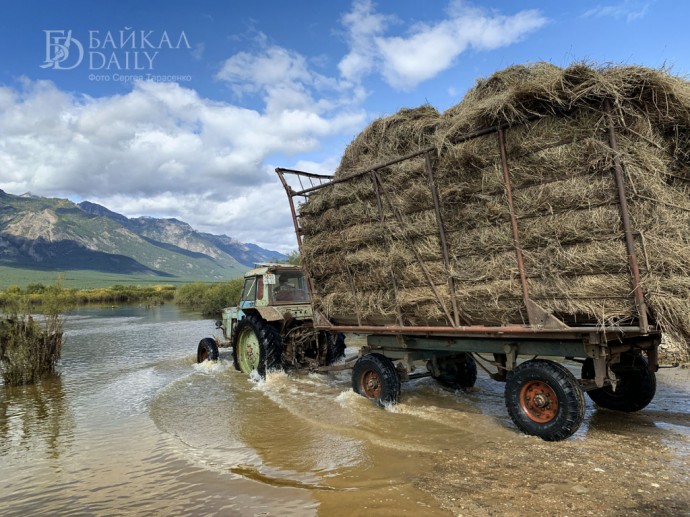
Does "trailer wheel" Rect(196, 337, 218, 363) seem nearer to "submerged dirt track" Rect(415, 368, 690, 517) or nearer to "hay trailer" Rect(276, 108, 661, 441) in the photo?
"hay trailer" Rect(276, 108, 661, 441)

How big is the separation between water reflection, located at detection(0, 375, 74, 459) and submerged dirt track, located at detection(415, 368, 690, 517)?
17.1ft

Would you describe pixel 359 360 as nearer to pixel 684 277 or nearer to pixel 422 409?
pixel 422 409

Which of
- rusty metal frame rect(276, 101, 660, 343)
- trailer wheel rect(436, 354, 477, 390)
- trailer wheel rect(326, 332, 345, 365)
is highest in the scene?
rusty metal frame rect(276, 101, 660, 343)

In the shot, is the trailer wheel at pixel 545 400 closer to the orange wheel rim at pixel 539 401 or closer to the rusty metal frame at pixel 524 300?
the orange wheel rim at pixel 539 401

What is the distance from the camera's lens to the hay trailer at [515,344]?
16.2 feet

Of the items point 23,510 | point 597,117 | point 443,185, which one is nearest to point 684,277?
point 597,117

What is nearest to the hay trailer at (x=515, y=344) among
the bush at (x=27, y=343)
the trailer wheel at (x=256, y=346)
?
the trailer wheel at (x=256, y=346)

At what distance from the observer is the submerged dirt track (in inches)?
145

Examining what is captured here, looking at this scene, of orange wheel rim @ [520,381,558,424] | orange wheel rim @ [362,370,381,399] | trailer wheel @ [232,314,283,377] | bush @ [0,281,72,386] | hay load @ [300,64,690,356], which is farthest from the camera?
bush @ [0,281,72,386]

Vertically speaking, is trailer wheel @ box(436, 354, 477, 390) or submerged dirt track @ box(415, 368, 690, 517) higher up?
trailer wheel @ box(436, 354, 477, 390)

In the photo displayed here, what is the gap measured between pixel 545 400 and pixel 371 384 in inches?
124

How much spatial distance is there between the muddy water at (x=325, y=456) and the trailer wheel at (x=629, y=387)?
0.24 meters

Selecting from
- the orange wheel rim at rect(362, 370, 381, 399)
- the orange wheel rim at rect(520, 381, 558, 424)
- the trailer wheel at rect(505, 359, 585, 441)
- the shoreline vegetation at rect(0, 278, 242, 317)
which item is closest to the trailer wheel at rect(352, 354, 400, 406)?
the orange wheel rim at rect(362, 370, 381, 399)

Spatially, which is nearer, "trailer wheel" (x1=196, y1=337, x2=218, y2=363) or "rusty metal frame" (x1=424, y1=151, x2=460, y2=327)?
"rusty metal frame" (x1=424, y1=151, x2=460, y2=327)
